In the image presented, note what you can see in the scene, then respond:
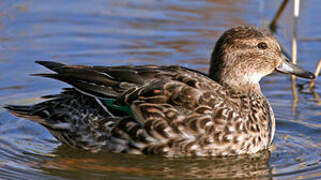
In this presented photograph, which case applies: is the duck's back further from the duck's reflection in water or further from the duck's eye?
the duck's eye

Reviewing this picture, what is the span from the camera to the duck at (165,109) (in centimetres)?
786

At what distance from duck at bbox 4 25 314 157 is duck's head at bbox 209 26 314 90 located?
0.5 inches

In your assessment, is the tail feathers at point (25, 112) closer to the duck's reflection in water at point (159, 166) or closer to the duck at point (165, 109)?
the duck at point (165, 109)

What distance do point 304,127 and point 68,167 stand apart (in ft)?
10.00

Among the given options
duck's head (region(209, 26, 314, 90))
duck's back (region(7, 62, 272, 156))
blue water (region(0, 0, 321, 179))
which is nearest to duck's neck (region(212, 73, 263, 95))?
duck's head (region(209, 26, 314, 90))

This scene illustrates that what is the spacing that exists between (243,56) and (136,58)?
10.8 feet

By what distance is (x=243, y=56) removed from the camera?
8500mm

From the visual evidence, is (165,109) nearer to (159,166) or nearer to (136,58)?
(159,166)

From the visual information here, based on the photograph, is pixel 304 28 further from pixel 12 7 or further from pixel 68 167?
pixel 68 167

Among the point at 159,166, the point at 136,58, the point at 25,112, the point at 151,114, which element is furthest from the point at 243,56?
the point at 136,58

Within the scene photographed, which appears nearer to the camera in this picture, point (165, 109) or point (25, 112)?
point (165, 109)

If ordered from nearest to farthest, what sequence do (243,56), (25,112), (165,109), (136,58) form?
(165,109)
(25,112)
(243,56)
(136,58)

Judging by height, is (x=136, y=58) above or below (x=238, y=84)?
above

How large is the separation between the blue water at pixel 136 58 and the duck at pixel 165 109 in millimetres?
185
